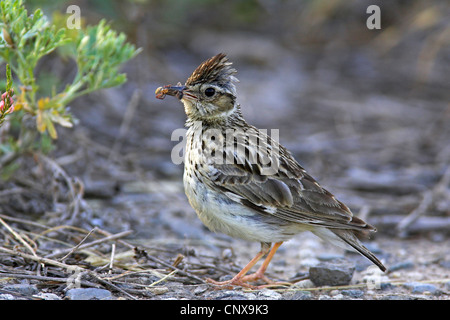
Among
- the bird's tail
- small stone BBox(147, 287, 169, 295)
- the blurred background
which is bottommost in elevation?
small stone BBox(147, 287, 169, 295)

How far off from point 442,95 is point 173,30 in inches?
190

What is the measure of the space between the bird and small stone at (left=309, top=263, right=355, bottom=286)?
0.20 metres

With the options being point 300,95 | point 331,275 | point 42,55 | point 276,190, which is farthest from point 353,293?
point 300,95

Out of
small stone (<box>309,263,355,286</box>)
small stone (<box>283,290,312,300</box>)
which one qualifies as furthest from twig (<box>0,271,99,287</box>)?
small stone (<box>309,263,355,286</box>)

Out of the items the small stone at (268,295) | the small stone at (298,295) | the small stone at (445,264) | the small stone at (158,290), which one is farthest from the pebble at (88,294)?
the small stone at (445,264)

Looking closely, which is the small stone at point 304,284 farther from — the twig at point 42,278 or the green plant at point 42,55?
the green plant at point 42,55

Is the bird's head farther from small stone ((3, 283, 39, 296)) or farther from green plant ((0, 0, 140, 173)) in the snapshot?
small stone ((3, 283, 39, 296))

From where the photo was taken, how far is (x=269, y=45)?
11.6 m

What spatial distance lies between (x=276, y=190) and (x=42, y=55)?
2109 millimetres

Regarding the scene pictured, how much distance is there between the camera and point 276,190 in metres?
4.72

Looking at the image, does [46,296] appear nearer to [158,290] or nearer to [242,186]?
[158,290]

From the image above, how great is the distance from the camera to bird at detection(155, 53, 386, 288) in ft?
15.1

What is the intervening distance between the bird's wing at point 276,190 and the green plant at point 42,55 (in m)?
1.17
